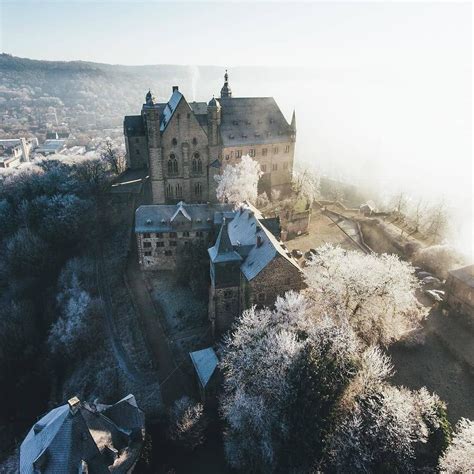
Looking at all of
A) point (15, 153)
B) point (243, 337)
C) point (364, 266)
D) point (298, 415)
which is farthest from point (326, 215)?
point (15, 153)

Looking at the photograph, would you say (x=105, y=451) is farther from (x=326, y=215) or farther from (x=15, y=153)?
(x=15, y=153)

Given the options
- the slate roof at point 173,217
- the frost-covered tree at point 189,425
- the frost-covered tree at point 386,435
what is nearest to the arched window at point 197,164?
the slate roof at point 173,217

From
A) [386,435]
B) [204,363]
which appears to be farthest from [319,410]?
[204,363]

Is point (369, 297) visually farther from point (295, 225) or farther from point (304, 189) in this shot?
point (304, 189)

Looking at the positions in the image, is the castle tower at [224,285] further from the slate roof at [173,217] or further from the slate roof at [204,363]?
the slate roof at [173,217]

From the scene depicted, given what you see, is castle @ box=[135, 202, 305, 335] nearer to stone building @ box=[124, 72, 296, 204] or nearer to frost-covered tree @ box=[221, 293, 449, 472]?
frost-covered tree @ box=[221, 293, 449, 472]

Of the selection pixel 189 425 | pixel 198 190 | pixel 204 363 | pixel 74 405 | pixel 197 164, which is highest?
pixel 197 164
